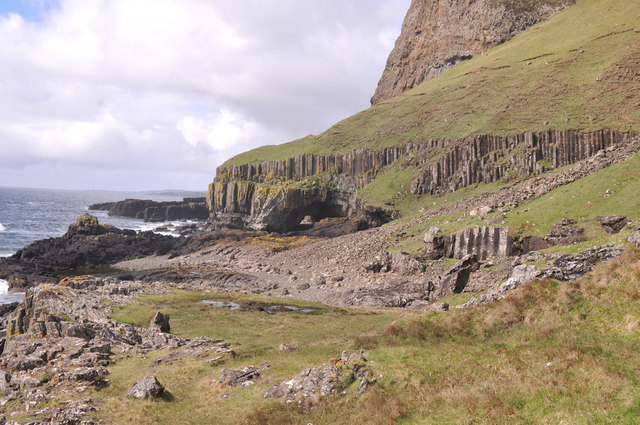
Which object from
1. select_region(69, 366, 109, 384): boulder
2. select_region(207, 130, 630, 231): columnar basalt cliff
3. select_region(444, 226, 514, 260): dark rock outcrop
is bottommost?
select_region(69, 366, 109, 384): boulder

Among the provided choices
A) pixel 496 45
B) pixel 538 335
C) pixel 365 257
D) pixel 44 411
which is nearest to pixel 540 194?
pixel 365 257

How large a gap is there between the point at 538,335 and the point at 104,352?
25782 millimetres

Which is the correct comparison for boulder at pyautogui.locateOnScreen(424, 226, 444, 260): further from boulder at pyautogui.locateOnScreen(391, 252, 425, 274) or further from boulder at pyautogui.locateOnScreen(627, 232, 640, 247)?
boulder at pyautogui.locateOnScreen(627, 232, 640, 247)

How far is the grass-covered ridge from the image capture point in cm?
6981

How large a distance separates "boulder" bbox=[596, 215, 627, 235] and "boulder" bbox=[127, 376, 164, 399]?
39.5m

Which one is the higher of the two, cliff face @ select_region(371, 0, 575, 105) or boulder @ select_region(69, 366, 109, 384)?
cliff face @ select_region(371, 0, 575, 105)

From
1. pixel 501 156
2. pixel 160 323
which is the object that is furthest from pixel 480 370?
pixel 501 156

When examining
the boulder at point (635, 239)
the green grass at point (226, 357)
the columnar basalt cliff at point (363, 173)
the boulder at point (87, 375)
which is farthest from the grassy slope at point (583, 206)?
the boulder at point (87, 375)

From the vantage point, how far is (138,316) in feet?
119

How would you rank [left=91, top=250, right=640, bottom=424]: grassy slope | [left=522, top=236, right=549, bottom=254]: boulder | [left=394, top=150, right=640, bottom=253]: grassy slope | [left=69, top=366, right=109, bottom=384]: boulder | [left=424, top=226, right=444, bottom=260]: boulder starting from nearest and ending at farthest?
1. [left=91, top=250, right=640, bottom=424]: grassy slope
2. [left=69, top=366, right=109, bottom=384]: boulder
3. [left=394, top=150, right=640, bottom=253]: grassy slope
4. [left=522, top=236, right=549, bottom=254]: boulder
5. [left=424, top=226, right=444, bottom=260]: boulder

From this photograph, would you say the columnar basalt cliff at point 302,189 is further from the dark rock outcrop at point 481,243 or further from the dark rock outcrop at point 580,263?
the dark rock outcrop at point 580,263

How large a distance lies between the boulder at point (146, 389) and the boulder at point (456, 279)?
92.6 feet

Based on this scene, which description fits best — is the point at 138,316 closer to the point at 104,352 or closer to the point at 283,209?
the point at 104,352

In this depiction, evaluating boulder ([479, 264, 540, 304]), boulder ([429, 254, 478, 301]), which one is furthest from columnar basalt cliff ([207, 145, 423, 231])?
boulder ([479, 264, 540, 304])
